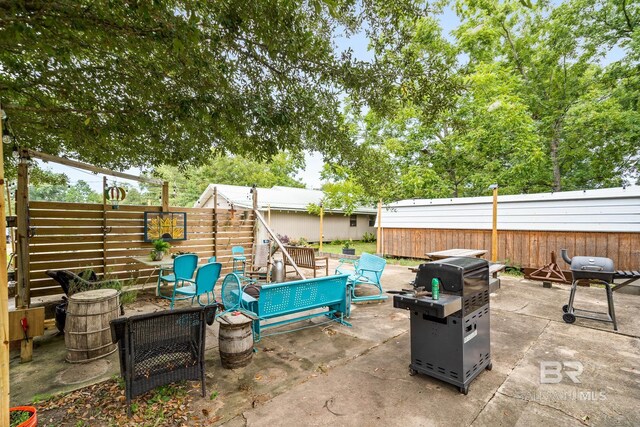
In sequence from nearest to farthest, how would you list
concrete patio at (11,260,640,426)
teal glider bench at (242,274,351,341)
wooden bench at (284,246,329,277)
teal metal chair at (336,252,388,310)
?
concrete patio at (11,260,640,426) → teal glider bench at (242,274,351,341) → teal metal chair at (336,252,388,310) → wooden bench at (284,246,329,277)

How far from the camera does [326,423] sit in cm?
224

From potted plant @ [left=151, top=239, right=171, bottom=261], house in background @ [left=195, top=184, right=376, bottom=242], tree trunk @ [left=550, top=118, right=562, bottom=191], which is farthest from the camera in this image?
house in background @ [left=195, top=184, right=376, bottom=242]

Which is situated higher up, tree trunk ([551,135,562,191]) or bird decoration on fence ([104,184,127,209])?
tree trunk ([551,135,562,191])

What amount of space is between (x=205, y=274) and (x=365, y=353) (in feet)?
8.59

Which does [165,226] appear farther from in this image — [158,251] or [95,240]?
[95,240]

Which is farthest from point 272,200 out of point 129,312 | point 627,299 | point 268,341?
point 627,299

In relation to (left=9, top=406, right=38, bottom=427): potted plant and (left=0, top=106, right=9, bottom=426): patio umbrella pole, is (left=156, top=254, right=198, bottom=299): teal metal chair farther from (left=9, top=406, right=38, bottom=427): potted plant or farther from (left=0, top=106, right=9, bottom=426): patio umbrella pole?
(left=0, top=106, right=9, bottom=426): patio umbrella pole

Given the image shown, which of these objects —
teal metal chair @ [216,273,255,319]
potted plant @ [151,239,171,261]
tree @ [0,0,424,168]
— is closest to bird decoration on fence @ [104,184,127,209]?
tree @ [0,0,424,168]

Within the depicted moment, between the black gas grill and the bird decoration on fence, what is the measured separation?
5.99m

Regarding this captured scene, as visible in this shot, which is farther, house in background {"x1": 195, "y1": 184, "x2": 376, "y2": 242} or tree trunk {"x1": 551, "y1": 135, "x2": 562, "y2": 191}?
house in background {"x1": 195, "y1": 184, "x2": 376, "y2": 242}

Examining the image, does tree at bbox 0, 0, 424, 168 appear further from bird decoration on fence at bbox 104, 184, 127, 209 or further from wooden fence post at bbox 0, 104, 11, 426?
wooden fence post at bbox 0, 104, 11, 426

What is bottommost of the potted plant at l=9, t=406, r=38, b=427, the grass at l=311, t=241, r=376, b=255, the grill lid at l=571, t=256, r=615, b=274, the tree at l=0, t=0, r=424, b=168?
the grass at l=311, t=241, r=376, b=255

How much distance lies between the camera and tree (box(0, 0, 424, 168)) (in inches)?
111

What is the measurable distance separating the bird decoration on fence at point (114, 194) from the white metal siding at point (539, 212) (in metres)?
8.95
